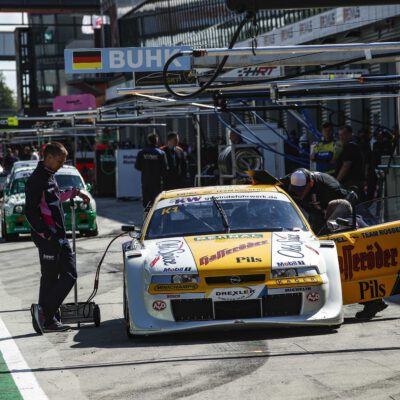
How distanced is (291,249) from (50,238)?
89.2 inches

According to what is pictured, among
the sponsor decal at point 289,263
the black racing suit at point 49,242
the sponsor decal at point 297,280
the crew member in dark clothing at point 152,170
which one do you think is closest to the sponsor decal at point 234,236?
the sponsor decal at point 289,263

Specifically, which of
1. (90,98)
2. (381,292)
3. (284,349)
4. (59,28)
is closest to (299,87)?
(381,292)

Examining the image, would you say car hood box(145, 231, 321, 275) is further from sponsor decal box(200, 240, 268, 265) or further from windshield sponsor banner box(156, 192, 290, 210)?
windshield sponsor banner box(156, 192, 290, 210)

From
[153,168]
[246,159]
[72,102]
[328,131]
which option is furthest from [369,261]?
[72,102]

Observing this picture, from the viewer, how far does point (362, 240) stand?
1062cm

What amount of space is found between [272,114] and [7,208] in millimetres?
20328

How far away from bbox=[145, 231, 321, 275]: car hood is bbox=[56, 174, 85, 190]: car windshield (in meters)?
13.2

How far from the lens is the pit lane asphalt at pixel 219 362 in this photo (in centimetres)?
736

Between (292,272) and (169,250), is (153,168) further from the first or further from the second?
(292,272)

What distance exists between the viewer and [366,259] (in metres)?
10.6

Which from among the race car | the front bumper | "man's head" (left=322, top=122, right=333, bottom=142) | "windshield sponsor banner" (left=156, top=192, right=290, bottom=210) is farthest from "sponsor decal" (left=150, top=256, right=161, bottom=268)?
the race car

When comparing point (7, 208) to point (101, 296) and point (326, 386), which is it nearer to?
A: point (101, 296)

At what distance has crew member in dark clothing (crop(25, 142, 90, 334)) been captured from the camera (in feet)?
35.2

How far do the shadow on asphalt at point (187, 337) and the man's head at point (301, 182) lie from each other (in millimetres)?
3205
